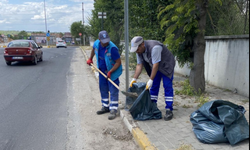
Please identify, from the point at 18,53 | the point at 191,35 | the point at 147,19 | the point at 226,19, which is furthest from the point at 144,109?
the point at 18,53

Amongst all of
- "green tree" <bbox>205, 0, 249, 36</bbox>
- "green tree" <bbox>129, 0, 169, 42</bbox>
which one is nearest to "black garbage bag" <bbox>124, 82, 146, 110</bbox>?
Result: "green tree" <bbox>205, 0, 249, 36</bbox>

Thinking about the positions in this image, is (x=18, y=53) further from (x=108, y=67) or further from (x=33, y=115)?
(x=108, y=67)

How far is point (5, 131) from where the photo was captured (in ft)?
12.7

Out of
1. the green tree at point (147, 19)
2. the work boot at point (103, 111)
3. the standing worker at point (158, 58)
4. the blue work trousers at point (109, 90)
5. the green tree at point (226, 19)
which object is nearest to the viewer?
A: the standing worker at point (158, 58)

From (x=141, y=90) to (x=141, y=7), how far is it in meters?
4.43

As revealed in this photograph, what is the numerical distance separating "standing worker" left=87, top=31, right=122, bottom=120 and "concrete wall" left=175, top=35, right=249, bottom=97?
272 cm

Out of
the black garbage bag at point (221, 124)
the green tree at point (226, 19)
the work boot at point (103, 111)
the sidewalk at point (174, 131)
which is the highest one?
the green tree at point (226, 19)

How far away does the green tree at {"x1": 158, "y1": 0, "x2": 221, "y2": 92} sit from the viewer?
190 inches

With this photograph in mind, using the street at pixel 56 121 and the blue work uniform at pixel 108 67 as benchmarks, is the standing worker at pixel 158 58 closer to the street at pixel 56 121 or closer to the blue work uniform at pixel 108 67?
the blue work uniform at pixel 108 67

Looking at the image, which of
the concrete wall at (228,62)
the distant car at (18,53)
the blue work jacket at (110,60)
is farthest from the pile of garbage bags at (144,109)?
the distant car at (18,53)

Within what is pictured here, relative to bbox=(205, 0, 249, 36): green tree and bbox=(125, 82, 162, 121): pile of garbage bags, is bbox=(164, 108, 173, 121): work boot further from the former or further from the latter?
bbox=(205, 0, 249, 36): green tree

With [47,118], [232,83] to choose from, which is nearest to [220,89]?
[232,83]

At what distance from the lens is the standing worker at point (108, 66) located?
430cm

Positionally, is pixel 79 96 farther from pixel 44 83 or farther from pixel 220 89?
pixel 220 89
